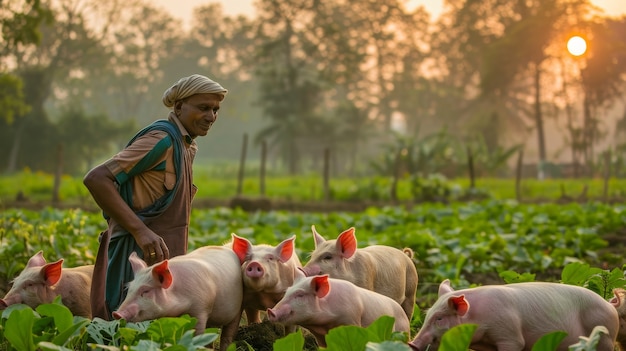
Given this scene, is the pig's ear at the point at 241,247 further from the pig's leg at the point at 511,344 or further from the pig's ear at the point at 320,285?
the pig's leg at the point at 511,344

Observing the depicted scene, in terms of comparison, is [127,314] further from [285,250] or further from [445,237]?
[445,237]

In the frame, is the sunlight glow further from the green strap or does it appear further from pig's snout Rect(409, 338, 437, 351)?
pig's snout Rect(409, 338, 437, 351)

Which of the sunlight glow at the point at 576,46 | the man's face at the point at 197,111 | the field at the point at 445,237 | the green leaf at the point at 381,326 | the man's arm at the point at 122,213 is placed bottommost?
the field at the point at 445,237

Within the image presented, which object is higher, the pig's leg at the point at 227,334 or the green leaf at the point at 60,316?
the green leaf at the point at 60,316

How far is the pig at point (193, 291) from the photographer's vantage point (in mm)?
4137

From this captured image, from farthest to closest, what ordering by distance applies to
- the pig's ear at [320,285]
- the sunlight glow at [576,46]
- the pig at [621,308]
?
the sunlight glow at [576,46], the pig at [621,308], the pig's ear at [320,285]

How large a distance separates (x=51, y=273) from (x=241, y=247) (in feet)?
3.57

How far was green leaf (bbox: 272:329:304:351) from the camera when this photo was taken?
3.67m

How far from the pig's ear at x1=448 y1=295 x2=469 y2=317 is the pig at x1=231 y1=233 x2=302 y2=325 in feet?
3.56

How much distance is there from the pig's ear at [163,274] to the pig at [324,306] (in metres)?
0.52

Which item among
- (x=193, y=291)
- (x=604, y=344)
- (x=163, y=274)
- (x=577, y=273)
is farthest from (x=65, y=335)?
(x=577, y=273)

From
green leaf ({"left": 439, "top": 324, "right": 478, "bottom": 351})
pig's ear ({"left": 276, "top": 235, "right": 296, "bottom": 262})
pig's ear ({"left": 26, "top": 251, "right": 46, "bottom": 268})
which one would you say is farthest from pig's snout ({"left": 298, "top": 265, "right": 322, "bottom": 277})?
pig's ear ({"left": 26, "top": 251, "right": 46, "bottom": 268})

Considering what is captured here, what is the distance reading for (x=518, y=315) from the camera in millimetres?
3934

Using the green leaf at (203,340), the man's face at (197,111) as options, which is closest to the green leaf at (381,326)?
the green leaf at (203,340)
